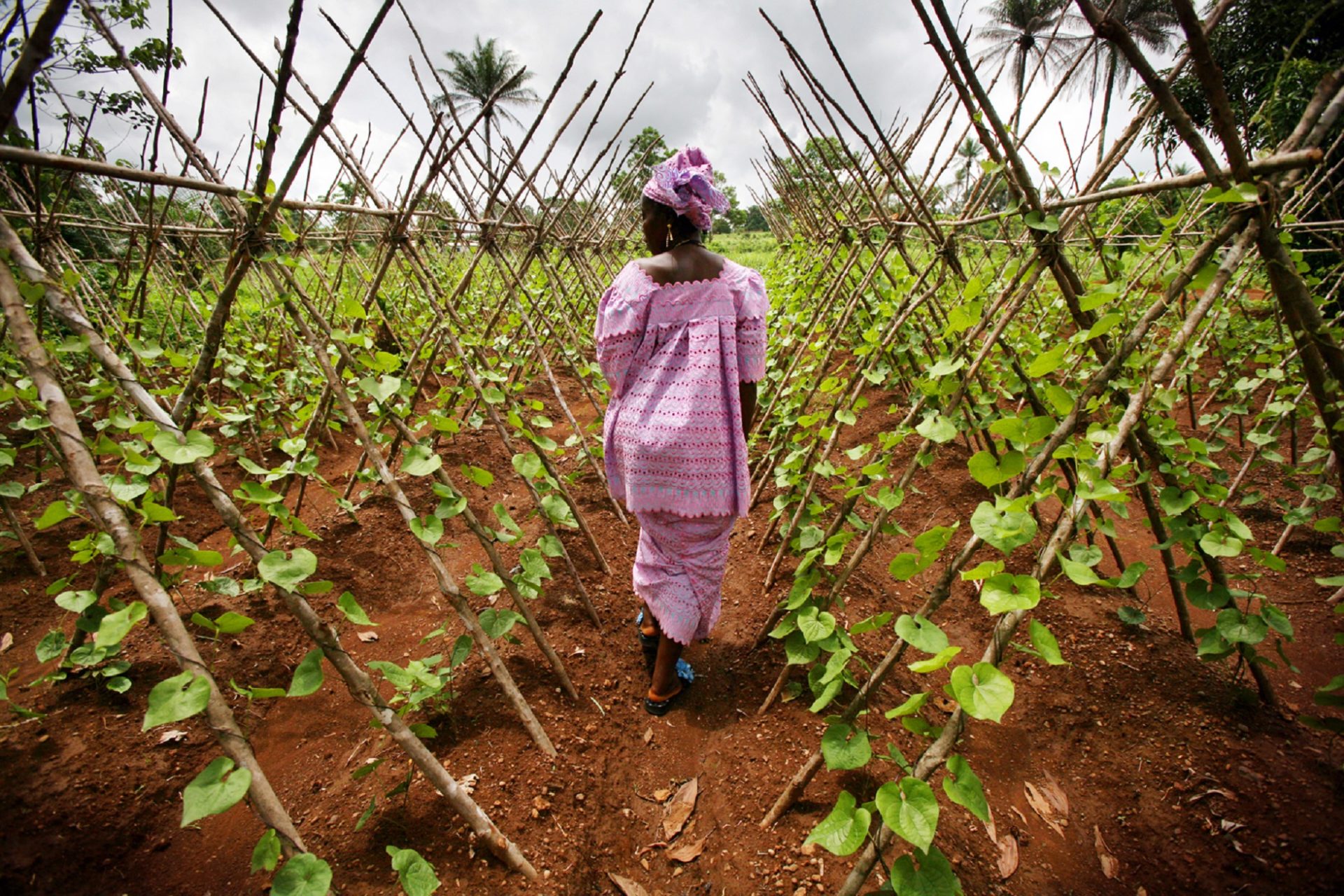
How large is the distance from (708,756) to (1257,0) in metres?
12.0

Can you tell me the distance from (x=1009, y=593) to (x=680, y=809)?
1447 millimetres

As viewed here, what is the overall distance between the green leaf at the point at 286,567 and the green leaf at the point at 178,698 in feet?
0.68

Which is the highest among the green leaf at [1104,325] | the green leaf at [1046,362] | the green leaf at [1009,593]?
the green leaf at [1104,325]

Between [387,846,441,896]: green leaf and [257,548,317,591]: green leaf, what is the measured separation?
0.63 m

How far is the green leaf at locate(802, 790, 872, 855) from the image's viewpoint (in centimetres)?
112

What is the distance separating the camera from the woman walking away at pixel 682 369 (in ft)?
6.26

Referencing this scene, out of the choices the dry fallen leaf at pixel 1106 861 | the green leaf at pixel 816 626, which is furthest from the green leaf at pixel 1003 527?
the dry fallen leaf at pixel 1106 861

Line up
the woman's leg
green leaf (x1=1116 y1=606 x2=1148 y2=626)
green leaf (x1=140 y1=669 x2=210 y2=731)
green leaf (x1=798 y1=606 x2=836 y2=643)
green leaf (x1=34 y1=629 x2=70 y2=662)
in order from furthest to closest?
1. the woman's leg
2. green leaf (x1=1116 y1=606 x2=1148 y2=626)
3. green leaf (x1=34 y1=629 x2=70 y2=662)
4. green leaf (x1=798 y1=606 x2=836 y2=643)
5. green leaf (x1=140 y1=669 x2=210 y2=731)

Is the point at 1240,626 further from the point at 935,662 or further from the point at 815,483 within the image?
the point at 815,483

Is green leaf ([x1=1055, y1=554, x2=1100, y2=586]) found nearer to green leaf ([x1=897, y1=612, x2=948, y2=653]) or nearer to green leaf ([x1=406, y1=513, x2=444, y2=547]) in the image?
green leaf ([x1=897, y1=612, x2=948, y2=653])

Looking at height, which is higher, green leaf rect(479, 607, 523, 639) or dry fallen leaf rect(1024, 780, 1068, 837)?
green leaf rect(479, 607, 523, 639)

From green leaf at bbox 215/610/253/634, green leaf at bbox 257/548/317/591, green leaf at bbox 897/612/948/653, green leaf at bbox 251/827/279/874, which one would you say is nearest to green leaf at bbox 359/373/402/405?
green leaf at bbox 257/548/317/591

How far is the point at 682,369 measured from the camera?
1948mm

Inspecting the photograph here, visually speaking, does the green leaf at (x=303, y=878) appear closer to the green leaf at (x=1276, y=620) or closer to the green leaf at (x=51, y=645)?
the green leaf at (x=51, y=645)
